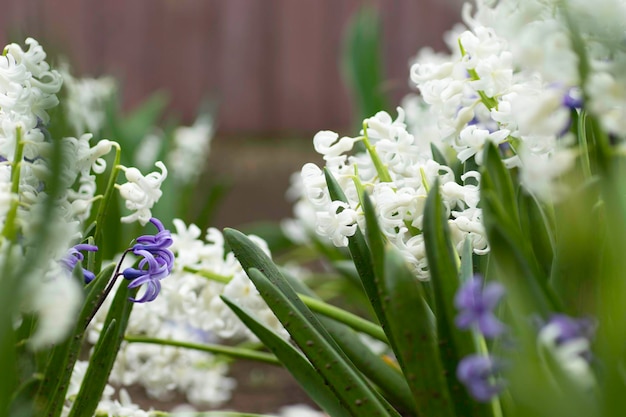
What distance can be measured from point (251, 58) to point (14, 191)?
2.89 m

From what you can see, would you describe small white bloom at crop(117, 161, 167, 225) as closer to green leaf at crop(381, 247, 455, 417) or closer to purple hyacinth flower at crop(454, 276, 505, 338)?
green leaf at crop(381, 247, 455, 417)

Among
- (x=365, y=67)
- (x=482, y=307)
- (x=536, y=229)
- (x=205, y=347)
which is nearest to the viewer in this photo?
(x=482, y=307)

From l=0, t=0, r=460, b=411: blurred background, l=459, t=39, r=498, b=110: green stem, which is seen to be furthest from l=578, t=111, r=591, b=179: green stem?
l=0, t=0, r=460, b=411: blurred background

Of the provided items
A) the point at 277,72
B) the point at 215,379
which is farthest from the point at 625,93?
the point at 277,72

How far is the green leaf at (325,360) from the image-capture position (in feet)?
2.11

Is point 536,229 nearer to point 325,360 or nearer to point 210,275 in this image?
point 325,360

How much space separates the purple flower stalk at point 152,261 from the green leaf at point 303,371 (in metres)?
0.08

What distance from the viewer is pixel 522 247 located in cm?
57

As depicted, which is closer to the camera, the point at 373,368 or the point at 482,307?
the point at 482,307

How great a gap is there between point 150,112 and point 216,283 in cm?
119

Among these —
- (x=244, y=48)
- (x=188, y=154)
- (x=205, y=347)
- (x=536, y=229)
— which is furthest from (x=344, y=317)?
(x=244, y=48)

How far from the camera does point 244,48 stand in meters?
3.40

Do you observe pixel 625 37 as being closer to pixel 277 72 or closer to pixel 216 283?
pixel 216 283

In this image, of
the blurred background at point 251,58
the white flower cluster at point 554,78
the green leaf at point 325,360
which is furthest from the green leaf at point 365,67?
the blurred background at point 251,58
